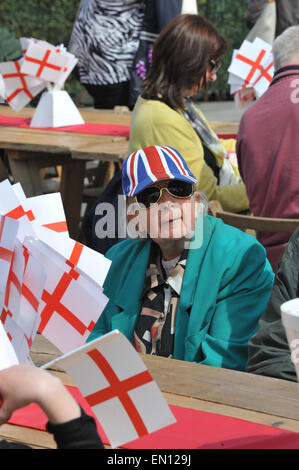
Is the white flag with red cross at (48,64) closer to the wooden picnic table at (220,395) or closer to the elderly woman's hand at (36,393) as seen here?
the wooden picnic table at (220,395)

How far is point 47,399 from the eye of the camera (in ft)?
3.01

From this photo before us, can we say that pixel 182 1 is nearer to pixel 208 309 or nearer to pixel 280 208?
pixel 280 208

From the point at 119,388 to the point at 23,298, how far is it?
0.37 meters

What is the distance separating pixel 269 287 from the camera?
2.12 metres

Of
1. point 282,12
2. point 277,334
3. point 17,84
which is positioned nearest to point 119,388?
point 277,334

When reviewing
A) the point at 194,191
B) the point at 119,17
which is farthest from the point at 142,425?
Result: the point at 119,17

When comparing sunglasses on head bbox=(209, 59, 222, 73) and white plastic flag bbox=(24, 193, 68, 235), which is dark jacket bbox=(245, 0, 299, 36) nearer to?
sunglasses on head bbox=(209, 59, 222, 73)

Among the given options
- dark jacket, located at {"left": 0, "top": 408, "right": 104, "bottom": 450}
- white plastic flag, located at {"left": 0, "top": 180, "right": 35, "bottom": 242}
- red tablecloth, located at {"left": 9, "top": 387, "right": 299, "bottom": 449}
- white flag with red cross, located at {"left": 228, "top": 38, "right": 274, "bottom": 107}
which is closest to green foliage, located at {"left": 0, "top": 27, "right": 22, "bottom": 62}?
white flag with red cross, located at {"left": 228, "top": 38, "right": 274, "bottom": 107}

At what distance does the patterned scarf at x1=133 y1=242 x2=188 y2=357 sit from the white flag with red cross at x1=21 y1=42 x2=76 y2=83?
267cm

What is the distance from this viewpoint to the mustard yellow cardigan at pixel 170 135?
3402 mm

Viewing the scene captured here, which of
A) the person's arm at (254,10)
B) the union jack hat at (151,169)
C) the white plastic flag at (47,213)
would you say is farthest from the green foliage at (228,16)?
the white plastic flag at (47,213)

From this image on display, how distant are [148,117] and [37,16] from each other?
6908 millimetres

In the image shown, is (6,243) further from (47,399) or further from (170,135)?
(170,135)

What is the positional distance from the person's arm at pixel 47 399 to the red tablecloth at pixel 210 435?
455mm
